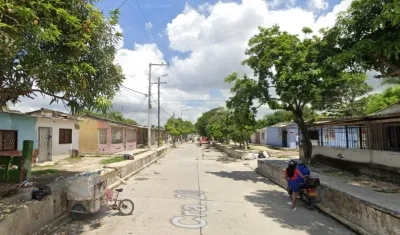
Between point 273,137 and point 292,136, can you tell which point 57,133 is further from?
point 273,137

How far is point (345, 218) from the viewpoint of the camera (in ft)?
27.8

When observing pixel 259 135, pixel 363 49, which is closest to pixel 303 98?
pixel 363 49

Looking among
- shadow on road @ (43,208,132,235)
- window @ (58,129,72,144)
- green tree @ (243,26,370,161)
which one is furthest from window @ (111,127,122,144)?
shadow on road @ (43,208,132,235)

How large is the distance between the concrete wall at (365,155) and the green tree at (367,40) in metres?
5.31

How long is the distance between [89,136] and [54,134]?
7782mm

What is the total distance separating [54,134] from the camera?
68.2 ft

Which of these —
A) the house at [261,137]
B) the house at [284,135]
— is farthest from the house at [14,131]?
the house at [261,137]

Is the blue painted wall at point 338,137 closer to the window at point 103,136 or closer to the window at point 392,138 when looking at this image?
the window at point 392,138

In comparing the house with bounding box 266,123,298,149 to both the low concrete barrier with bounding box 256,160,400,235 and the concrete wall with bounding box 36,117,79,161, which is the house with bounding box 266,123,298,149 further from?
the low concrete barrier with bounding box 256,160,400,235

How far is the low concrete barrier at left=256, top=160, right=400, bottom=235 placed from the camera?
6.63m

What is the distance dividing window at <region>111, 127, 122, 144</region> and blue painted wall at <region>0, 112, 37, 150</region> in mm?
13998

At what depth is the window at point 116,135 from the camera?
104 ft

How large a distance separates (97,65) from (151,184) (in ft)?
27.6

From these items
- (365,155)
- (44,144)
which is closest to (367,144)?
(365,155)
